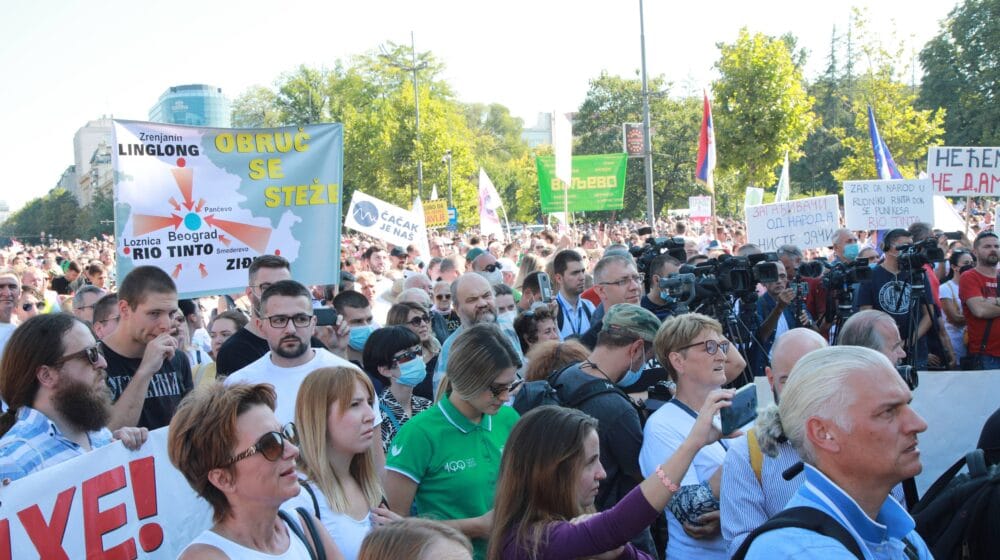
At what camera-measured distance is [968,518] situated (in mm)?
3006

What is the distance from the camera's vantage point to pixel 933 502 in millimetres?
3166

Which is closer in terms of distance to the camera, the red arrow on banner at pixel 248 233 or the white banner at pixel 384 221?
the red arrow on banner at pixel 248 233

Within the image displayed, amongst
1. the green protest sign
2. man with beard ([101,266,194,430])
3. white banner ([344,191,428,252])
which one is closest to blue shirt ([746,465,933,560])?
man with beard ([101,266,194,430])

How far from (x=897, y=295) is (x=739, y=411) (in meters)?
5.33

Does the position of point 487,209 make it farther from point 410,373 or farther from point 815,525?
point 815,525

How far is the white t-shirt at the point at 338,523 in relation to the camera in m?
3.25

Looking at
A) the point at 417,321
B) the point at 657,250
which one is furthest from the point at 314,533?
the point at 657,250

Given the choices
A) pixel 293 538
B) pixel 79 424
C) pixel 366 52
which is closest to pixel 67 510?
pixel 79 424

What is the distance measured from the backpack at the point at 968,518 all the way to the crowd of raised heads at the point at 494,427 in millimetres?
359

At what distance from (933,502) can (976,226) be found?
17278 mm

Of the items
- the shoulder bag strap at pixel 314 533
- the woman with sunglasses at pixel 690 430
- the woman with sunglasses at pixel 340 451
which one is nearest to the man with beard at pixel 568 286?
the woman with sunglasses at pixel 690 430

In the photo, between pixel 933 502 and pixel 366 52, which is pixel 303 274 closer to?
pixel 933 502

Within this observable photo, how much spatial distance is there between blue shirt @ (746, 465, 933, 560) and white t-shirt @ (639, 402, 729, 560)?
1043 millimetres

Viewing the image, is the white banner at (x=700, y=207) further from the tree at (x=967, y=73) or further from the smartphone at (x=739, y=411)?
the smartphone at (x=739, y=411)
